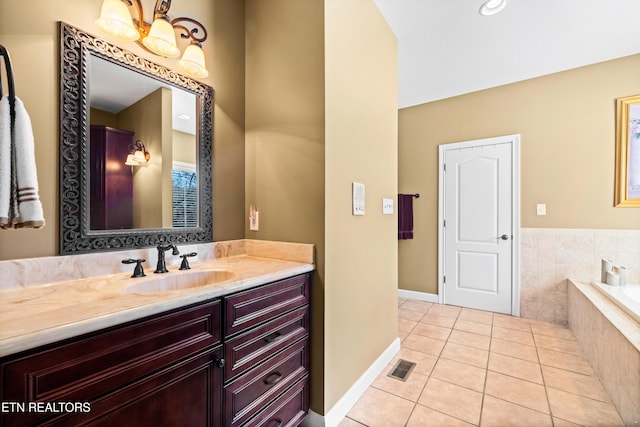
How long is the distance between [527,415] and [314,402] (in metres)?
1.26

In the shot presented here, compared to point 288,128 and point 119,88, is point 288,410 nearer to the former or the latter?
point 288,128

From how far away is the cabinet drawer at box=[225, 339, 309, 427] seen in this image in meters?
1.13

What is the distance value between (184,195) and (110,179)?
37cm

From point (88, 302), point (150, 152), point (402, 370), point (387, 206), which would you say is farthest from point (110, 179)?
point (402, 370)

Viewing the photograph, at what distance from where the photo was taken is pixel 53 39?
3.71 ft

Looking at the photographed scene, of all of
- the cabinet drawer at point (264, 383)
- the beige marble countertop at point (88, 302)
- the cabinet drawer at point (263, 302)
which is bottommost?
the cabinet drawer at point (264, 383)

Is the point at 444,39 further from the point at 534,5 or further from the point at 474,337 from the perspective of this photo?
the point at 474,337

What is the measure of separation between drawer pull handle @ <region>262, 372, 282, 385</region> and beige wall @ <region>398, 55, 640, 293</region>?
2.90 m

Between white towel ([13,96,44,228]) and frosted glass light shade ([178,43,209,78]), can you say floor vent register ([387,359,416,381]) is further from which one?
frosted glass light shade ([178,43,209,78])

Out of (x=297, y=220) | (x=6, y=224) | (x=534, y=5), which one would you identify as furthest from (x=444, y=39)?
(x=6, y=224)

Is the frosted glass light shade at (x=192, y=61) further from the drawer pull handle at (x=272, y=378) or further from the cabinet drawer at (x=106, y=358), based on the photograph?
the drawer pull handle at (x=272, y=378)

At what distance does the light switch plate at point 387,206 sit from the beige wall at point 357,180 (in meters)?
0.05

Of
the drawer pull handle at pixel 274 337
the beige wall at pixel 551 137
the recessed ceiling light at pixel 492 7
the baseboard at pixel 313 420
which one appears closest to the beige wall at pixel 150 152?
the drawer pull handle at pixel 274 337

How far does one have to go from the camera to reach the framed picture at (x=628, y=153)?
2627 millimetres
